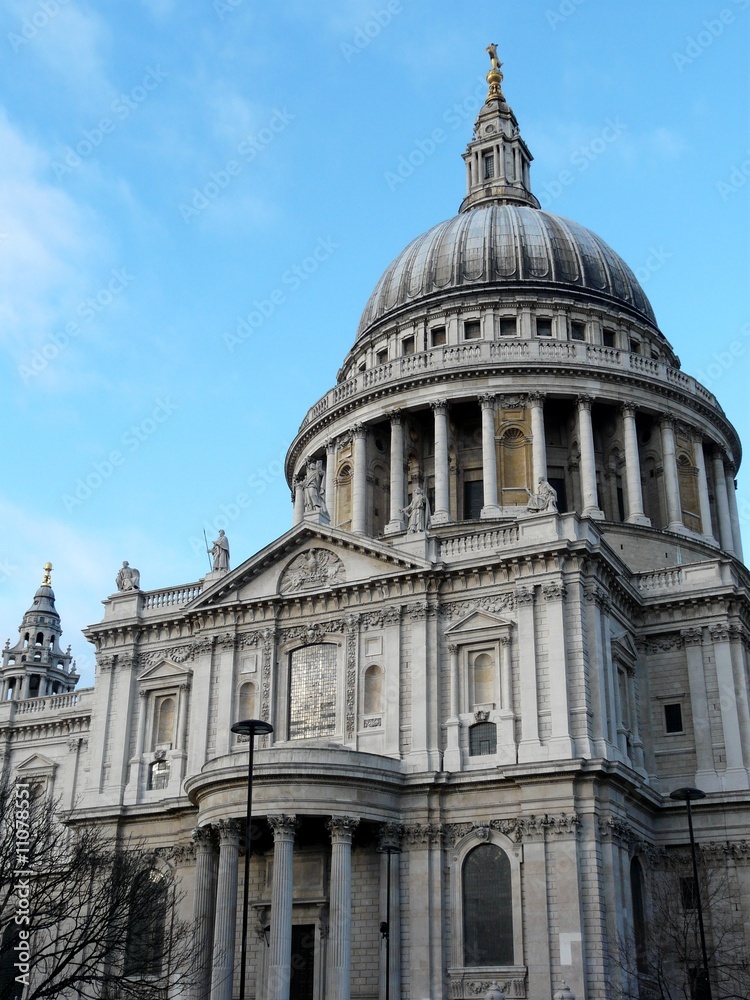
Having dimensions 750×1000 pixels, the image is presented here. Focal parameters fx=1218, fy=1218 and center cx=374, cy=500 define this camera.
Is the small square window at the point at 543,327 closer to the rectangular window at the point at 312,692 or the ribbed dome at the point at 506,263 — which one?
Result: the ribbed dome at the point at 506,263

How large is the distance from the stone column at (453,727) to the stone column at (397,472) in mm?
15223

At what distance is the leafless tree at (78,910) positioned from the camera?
30.7 meters

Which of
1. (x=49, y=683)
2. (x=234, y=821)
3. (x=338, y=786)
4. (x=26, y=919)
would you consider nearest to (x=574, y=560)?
(x=338, y=786)

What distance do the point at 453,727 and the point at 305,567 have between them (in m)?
9.48

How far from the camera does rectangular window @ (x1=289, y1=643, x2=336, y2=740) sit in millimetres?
46719

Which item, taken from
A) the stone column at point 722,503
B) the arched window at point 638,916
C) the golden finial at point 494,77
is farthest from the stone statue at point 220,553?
the golden finial at point 494,77

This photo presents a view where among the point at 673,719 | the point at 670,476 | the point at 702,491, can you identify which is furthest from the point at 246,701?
the point at 702,491

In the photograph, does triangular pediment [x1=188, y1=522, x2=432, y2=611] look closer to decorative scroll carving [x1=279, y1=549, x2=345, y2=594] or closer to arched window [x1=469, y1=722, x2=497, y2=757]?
decorative scroll carving [x1=279, y1=549, x2=345, y2=594]

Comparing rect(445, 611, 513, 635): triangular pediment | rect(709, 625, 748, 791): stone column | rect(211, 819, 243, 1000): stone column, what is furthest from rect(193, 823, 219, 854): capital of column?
rect(709, 625, 748, 791): stone column

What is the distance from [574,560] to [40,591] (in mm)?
58535

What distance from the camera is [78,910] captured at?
34.3m

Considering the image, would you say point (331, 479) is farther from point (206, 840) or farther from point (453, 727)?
point (206, 840)

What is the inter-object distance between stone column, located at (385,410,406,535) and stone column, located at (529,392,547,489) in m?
6.80

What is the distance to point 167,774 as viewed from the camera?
49.4 metres
